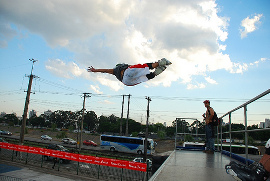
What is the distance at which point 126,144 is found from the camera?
3556 centimetres

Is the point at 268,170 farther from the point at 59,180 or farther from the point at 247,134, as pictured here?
the point at 59,180

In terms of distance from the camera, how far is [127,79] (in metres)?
3.80

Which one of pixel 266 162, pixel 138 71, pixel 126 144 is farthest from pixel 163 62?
pixel 126 144

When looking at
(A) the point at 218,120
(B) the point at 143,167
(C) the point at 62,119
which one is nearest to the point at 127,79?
(A) the point at 218,120

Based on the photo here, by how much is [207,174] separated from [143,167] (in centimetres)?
834

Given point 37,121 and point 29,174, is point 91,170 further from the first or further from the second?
point 37,121

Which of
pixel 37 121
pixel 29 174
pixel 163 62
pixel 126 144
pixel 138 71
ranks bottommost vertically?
pixel 126 144

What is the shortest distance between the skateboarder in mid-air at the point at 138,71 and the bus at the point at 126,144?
32627 mm

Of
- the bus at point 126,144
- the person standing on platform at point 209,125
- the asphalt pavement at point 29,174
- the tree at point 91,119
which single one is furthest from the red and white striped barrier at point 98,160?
the tree at point 91,119

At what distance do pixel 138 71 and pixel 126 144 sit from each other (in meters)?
33.7

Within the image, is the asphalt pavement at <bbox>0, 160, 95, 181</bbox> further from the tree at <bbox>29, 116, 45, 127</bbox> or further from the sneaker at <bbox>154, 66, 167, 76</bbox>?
the tree at <bbox>29, 116, 45, 127</bbox>

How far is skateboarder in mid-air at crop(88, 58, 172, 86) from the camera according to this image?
3682 millimetres

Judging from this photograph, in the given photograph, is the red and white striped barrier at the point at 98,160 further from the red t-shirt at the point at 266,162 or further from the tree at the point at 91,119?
the tree at the point at 91,119

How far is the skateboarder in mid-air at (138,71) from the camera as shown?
368cm
